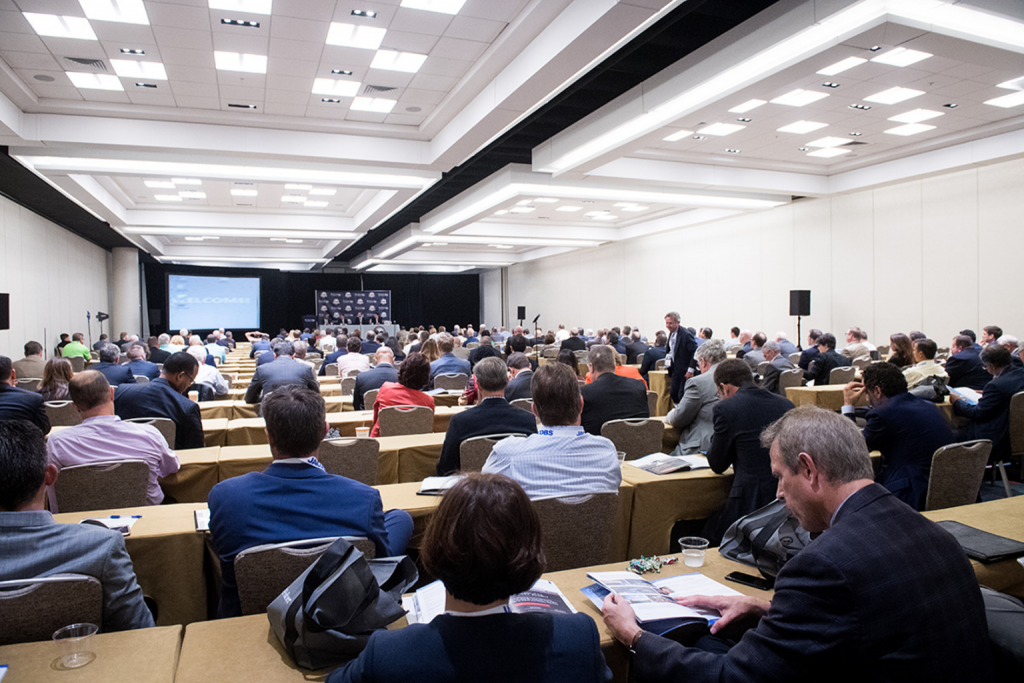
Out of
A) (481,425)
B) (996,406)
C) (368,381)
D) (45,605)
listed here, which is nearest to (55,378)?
(368,381)

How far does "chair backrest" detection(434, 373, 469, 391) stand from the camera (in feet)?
23.9

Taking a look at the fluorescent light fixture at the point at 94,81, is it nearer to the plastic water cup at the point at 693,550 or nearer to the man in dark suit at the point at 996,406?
the plastic water cup at the point at 693,550

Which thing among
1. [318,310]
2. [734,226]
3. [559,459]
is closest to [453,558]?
[559,459]

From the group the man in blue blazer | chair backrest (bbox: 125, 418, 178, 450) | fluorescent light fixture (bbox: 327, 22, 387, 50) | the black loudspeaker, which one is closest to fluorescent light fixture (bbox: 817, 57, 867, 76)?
fluorescent light fixture (bbox: 327, 22, 387, 50)

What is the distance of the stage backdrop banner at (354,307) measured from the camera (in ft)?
86.6

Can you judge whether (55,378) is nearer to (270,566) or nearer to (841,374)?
(270,566)

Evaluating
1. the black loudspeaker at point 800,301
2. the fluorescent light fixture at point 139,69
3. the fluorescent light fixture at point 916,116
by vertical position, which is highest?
the fluorescent light fixture at point 139,69

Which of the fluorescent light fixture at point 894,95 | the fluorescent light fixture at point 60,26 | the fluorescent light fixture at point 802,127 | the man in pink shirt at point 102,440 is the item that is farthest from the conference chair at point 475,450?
the fluorescent light fixture at point 802,127

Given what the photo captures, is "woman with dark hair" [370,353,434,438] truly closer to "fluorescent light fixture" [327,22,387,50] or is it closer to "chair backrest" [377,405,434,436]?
"chair backrest" [377,405,434,436]

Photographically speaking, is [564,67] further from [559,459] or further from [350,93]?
[559,459]

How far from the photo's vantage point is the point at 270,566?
179 cm

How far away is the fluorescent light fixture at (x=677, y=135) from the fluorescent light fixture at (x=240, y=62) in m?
5.35

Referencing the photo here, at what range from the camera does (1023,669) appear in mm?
1553

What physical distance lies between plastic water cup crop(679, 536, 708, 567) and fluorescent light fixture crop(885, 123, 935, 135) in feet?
→ 29.7
